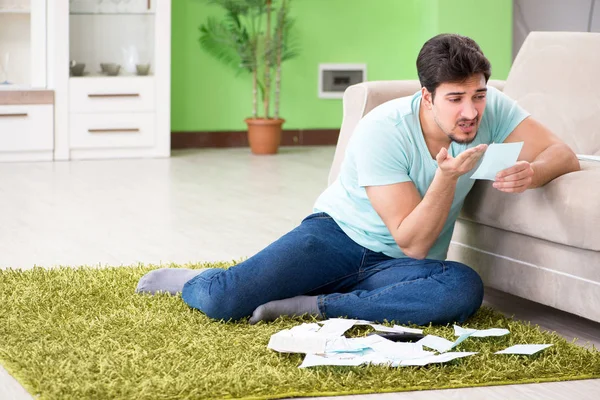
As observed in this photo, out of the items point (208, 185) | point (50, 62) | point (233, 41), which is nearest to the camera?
point (208, 185)

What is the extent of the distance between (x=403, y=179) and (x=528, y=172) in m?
0.30

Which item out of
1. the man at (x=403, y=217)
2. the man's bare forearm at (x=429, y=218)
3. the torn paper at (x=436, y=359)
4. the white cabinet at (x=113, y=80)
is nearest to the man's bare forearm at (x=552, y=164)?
the man at (x=403, y=217)

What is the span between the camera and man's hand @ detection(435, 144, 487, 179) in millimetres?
Answer: 2402

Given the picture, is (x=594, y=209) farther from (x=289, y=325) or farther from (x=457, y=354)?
(x=289, y=325)

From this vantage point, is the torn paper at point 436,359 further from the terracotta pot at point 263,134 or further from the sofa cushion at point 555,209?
the terracotta pot at point 263,134

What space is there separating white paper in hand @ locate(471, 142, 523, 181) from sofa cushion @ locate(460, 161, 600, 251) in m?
0.21

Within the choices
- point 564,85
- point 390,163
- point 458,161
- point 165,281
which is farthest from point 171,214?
point 458,161

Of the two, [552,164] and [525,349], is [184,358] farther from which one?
[552,164]

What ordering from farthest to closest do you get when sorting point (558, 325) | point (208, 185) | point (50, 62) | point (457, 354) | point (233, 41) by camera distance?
point (233, 41)
point (50, 62)
point (208, 185)
point (558, 325)
point (457, 354)

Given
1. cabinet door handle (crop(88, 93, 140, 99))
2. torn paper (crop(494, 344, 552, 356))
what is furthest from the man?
cabinet door handle (crop(88, 93, 140, 99))

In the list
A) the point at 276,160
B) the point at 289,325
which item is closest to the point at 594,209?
the point at 289,325

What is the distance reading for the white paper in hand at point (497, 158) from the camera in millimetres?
2439

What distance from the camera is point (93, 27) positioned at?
253 inches

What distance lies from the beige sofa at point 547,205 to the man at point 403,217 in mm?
114
